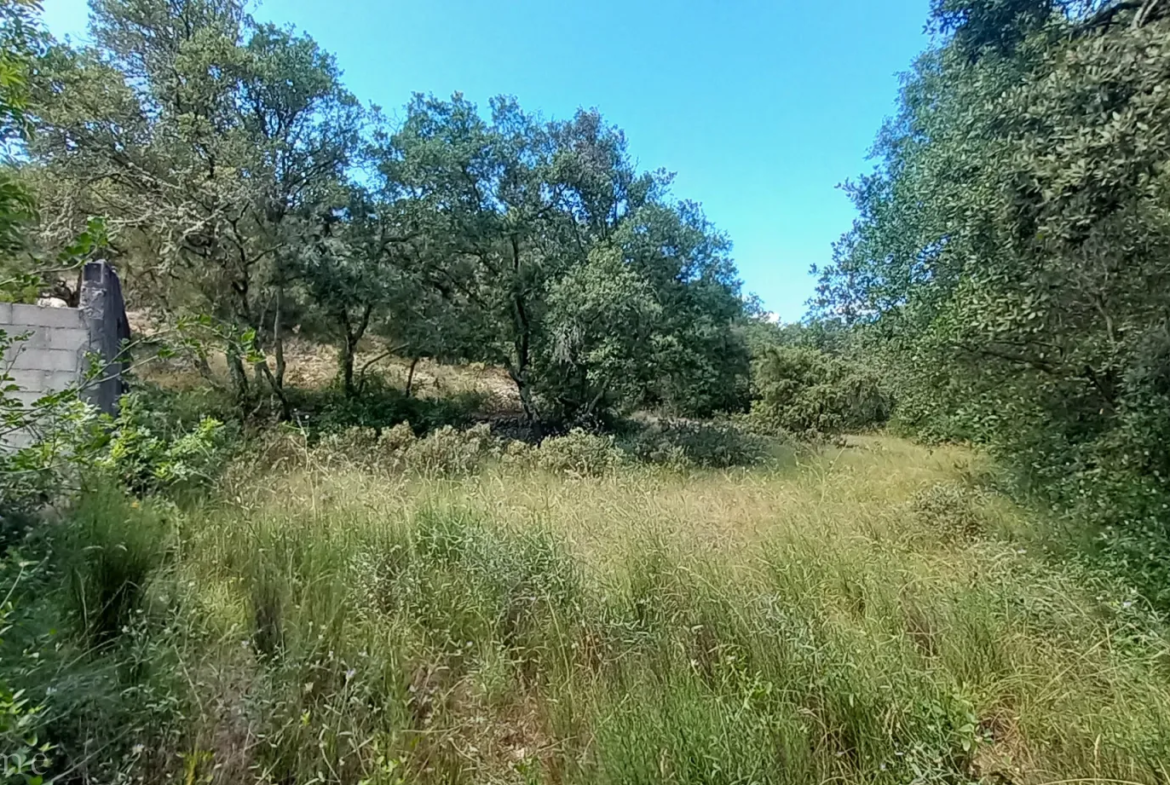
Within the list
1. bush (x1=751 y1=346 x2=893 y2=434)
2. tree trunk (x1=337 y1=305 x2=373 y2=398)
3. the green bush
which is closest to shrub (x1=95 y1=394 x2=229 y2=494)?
the green bush

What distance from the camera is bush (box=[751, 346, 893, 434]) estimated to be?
12.4 m

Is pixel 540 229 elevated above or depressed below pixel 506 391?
above

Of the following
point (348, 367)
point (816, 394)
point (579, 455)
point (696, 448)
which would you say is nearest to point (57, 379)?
point (579, 455)

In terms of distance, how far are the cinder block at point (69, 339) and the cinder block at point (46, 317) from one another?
35mm

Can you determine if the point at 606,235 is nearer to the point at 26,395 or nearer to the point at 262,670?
the point at 26,395

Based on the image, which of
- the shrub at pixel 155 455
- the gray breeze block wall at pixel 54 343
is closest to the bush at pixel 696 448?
Result: the shrub at pixel 155 455

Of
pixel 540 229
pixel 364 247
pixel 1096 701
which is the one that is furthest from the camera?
pixel 540 229

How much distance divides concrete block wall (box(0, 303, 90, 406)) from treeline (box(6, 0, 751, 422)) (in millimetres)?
3466

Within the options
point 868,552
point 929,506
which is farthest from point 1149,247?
point 868,552

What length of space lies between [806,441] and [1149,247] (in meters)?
7.39

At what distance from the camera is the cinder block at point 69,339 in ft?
12.2

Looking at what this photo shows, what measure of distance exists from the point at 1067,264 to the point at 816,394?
9.84m

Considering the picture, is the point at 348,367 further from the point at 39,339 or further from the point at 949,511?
the point at 949,511

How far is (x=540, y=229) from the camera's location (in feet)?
31.3
